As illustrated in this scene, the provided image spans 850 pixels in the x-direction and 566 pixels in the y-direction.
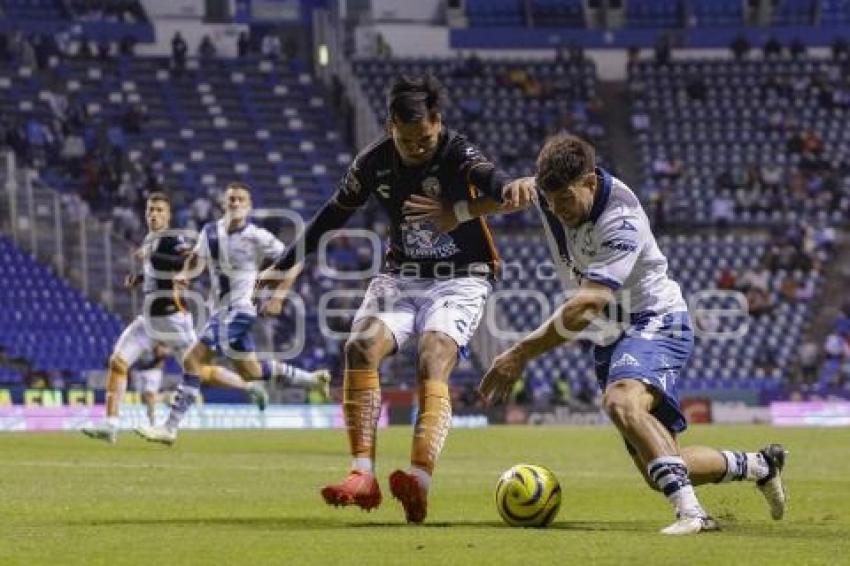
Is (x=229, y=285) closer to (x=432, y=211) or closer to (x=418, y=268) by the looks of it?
(x=418, y=268)

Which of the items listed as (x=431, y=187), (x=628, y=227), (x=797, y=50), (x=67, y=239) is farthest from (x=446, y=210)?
(x=797, y=50)

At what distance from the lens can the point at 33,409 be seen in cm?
3272

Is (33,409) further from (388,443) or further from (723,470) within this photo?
(723,470)

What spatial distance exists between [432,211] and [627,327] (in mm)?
1494

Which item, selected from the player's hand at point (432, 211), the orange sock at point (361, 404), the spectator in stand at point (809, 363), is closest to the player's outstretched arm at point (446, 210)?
the player's hand at point (432, 211)

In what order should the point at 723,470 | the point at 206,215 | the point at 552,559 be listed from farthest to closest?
the point at 206,215 → the point at 723,470 → the point at 552,559

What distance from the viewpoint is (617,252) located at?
1058cm

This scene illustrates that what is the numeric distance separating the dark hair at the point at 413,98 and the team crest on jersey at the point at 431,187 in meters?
0.53

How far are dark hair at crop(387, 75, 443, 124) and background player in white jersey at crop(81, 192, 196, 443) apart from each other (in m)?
12.4

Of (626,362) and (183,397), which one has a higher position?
(626,362)

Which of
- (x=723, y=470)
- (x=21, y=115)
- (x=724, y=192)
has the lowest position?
(x=724, y=192)

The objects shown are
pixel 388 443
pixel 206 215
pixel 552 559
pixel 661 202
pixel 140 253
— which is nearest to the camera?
pixel 552 559

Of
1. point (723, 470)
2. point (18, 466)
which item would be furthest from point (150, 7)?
point (723, 470)

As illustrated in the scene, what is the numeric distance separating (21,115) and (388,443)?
2271 centimetres
